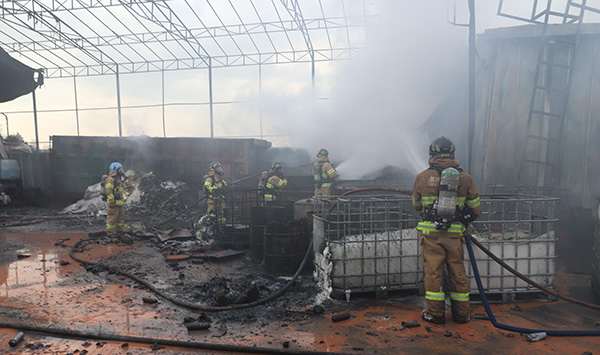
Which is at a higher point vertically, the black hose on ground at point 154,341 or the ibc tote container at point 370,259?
the ibc tote container at point 370,259

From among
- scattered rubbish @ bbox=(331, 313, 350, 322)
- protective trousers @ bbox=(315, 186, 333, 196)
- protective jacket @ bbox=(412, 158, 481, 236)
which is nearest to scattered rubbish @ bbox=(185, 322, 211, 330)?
scattered rubbish @ bbox=(331, 313, 350, 322)

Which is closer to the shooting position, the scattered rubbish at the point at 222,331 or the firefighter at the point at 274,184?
the scattered rubbish at the point at 222,331

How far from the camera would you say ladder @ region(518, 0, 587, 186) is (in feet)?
24.0

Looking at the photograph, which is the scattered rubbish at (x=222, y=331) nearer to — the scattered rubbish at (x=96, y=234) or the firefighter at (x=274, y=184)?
the firefighter at (x=274, y=184)

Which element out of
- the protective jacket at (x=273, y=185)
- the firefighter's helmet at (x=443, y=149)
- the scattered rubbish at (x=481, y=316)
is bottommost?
the scattered rubbish at (x=481, y=316)

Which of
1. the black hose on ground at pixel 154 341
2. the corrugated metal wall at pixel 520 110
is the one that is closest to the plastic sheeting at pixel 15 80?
the black hose on ground at pixel 154 341

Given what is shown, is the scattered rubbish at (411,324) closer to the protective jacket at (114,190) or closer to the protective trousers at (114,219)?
the protective jacket at (114,190)

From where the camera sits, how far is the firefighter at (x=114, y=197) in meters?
8.80

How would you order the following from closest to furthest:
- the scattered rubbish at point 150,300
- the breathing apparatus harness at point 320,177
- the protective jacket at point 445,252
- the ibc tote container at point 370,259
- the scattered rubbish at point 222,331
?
the scattered rubbish at point 222,331 → the protective jacket at point 445,252 → the ibc tote container at point 370,259 → the scattered rubbish at point 150,300 → the breathing apparatus harness at point 320,177

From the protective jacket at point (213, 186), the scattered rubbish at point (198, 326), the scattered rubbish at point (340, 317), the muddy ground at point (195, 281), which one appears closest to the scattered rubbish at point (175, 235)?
the muddy ground at point (195, 281)

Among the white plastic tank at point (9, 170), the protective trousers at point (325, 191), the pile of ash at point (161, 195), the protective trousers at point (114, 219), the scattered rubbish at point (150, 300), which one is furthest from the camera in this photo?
the white plastic tank at point (9, 170)

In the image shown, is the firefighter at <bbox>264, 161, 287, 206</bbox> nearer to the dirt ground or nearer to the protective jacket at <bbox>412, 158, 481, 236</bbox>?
the dirt ground

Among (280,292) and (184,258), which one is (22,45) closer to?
(184,258)

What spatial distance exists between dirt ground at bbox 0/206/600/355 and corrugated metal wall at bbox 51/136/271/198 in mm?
7671
